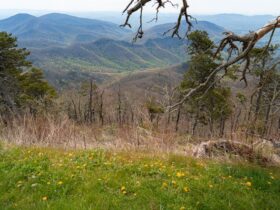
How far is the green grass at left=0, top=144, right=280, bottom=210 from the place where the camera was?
4.98m

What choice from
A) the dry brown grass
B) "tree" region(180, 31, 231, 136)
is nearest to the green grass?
the dry brown grass

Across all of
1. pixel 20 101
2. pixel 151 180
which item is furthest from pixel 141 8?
pixel 20 101

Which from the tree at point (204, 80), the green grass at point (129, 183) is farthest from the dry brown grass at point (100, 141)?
the tree at point (204, 80)

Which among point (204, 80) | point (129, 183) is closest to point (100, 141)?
point (129, 183)

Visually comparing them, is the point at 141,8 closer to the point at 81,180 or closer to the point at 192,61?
the point at 81,180

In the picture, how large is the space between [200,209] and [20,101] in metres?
30.5

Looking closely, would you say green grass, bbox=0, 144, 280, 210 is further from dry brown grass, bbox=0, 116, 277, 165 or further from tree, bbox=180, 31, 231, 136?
tree, bbox=180, 31, 231, 136

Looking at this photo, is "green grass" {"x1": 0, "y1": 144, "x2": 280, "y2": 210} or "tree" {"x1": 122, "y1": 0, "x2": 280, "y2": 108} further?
"tree" {"x1": 122, "y1": 0, "x2": 280, "y2": 108}

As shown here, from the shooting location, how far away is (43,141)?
27.7 feet

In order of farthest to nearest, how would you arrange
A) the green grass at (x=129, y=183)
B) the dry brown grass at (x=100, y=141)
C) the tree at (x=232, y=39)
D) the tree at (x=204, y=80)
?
the tree at (x=204, y=80)
the dry brown grass at (x=100, y=141)
the tree at (x=232, y=39)
the green grass at (x=129, y=183)

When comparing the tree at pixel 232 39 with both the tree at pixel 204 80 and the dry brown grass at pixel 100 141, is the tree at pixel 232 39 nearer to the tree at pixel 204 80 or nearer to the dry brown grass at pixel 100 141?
the dry brown grass at pixel 100 141

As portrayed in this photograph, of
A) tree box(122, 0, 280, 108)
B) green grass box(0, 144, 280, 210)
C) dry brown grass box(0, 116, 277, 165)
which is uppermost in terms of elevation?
tree box(122, 0, 280, 108)

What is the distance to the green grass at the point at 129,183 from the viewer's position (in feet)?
16.3

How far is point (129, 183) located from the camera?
5.50 meters
